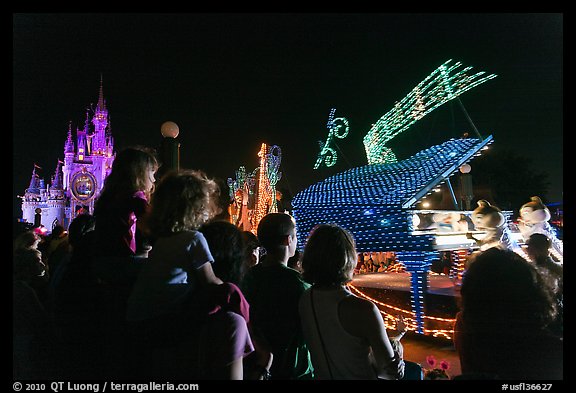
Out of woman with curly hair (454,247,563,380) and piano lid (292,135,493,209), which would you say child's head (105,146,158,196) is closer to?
woman with curly hair (454,247,563,380)

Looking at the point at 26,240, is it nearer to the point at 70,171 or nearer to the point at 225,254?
the point at 225,254

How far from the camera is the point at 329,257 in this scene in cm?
230

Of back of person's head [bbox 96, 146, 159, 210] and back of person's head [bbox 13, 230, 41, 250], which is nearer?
back of person's head [bbox 96, 146, 159, 210]

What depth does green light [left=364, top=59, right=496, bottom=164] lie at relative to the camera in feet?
21.1

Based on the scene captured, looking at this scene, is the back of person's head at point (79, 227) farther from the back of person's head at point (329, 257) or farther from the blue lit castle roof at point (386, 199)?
the blue lit castle roof at point (386, 199)

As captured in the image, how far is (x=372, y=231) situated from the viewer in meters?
6.00

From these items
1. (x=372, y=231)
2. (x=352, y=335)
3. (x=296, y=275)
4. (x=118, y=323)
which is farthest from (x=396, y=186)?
(x=118, y=323)

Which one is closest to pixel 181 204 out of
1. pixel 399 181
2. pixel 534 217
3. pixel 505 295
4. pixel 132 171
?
pixel 132 171

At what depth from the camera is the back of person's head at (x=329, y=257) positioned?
229 cm

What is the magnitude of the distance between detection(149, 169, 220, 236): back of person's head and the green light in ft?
17.6

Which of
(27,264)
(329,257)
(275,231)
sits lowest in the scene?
(27,264)

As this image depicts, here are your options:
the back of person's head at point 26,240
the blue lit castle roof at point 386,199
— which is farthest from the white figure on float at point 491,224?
the back of person's head at point 26,240

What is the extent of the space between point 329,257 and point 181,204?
3.26 ft

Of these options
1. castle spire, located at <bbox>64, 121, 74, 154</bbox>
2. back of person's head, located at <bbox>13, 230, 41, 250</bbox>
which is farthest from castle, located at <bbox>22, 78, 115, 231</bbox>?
back of person's head, located at <bbox>13, 230, 41, 250</bbox>
